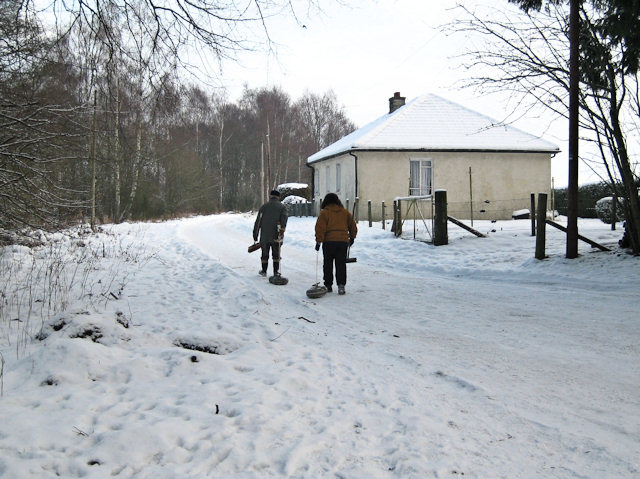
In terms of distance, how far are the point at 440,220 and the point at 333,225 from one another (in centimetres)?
543

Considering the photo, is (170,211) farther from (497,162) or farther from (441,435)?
(441,435)

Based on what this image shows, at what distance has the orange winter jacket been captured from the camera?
8375 millimetres

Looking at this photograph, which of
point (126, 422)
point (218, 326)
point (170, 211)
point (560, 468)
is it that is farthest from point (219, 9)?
point (170, 211)

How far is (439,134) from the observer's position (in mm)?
24453

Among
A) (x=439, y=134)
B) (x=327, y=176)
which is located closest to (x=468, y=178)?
(x=439, y=134)

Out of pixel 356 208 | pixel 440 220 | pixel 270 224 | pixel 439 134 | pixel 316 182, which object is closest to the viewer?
pixel 270 224

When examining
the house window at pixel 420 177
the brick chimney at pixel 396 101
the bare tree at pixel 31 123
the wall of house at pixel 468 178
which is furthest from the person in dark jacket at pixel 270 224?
the brick chimney at pixel 396 101

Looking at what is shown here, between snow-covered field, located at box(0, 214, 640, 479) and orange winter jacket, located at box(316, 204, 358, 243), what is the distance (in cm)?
137

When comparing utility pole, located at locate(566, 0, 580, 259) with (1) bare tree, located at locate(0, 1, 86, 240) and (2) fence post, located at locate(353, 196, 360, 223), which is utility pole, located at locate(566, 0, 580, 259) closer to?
(1) bare tree, located at locate(0, 1, 86, 240)

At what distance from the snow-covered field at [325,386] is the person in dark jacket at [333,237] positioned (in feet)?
3.03

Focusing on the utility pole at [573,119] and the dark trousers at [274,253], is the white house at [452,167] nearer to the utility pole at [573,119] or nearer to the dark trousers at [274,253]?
the utility pole at [573,119]

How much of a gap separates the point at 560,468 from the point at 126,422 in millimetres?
2565

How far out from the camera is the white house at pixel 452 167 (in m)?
23.6

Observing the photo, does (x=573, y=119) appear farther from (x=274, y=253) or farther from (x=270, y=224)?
(x=274, y=253)
